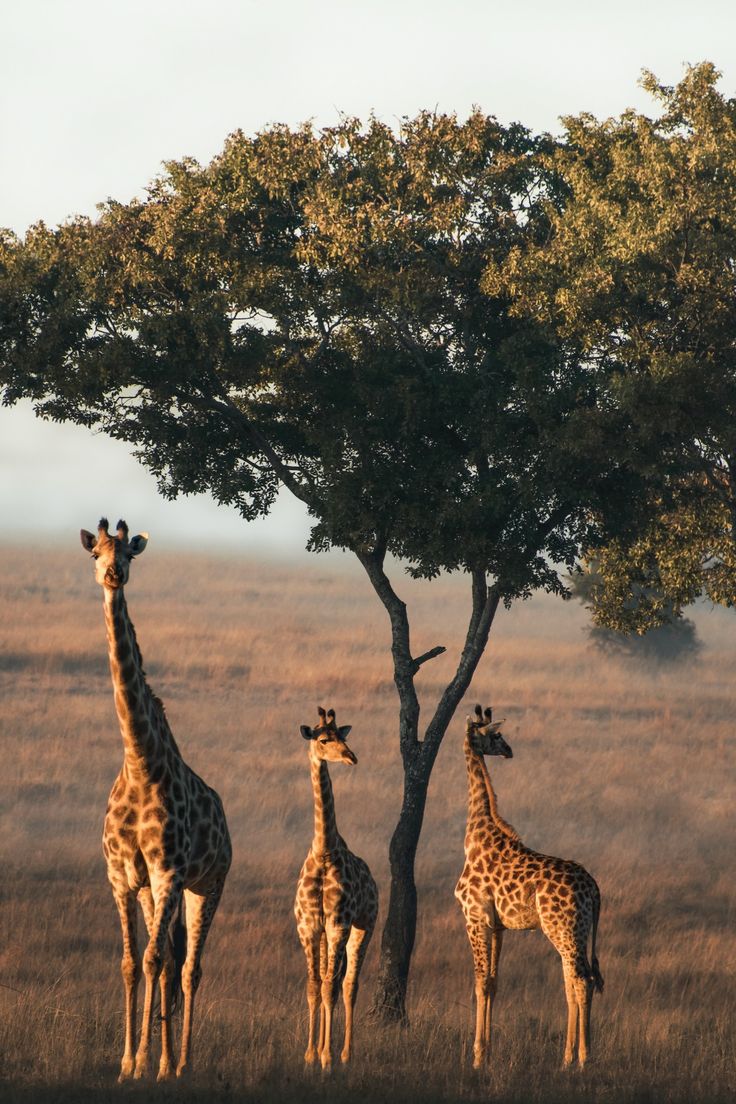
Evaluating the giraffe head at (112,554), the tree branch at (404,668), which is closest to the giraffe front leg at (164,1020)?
the giraffe head at (112,554)

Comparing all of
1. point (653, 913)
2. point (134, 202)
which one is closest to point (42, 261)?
point (134, 202)

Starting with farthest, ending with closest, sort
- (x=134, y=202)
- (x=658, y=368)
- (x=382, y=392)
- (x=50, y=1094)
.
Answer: (x=134, y=202)
(x=382, y=392)
(x=658, y=368)
(x=50, y=1094)

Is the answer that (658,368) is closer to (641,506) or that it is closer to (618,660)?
(641,506)

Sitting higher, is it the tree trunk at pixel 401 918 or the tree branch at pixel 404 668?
the tree branch at pixel 404 668

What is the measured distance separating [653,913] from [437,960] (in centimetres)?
639

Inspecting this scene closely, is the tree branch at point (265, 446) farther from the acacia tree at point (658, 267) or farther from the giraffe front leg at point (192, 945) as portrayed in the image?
the giraffe front leg at point (192, 945)

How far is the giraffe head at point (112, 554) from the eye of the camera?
12.1 metres

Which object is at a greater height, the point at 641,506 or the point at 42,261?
the point at 42,261

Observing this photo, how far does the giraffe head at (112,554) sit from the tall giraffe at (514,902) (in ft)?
17.3

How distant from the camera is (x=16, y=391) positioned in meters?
22.2

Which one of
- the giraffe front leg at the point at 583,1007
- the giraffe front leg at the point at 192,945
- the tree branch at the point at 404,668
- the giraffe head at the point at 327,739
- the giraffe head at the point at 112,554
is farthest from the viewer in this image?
the tree branch at the point at 404,668

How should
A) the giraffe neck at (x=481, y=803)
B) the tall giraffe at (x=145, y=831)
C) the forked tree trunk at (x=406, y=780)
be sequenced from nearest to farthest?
the tall giraffe at (x=145, y=831)
the giraffe neck at (x=481, y=803)
the forked tree trunk at (x=406, y=780)

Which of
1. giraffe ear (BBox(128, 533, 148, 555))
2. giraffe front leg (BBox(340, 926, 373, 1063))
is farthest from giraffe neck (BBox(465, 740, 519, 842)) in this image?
giraffe ear (BBox(128, 533, 148, 555))

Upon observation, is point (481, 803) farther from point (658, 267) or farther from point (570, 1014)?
point (658, 267)
